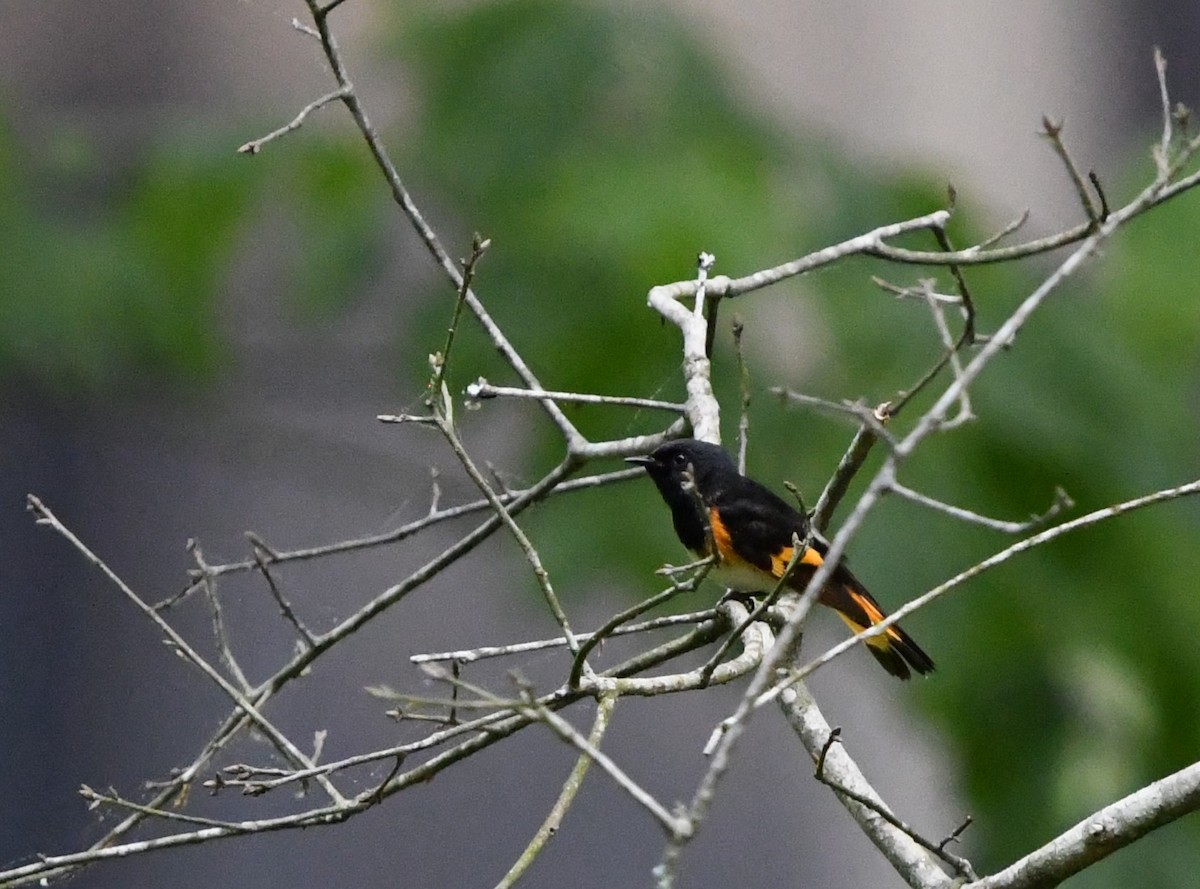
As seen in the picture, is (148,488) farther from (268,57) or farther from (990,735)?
(990,735)

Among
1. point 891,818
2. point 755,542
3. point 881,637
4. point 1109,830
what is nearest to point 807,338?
point 755,542

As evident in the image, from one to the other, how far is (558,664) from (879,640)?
408 cm

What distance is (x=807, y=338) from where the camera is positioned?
4922 mm

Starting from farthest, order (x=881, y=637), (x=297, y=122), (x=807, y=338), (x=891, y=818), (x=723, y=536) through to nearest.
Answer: (x=807, y=338), (x=723, y=536), (x=881, y=637), (x=297, y=122), (x=891, y=818)

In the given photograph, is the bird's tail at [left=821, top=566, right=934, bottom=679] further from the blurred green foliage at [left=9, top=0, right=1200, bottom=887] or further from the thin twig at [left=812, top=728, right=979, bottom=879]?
the thin twig at [left=812, top=728, right=979, bottom=879]

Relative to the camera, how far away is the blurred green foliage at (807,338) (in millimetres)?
4570

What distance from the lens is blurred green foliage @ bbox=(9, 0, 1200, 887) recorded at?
4570 millimetres

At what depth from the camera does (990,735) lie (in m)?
4.77

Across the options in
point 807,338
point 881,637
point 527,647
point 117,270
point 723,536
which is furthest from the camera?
point 117,270

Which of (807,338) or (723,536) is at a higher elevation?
(807,338)

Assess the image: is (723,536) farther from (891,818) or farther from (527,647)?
(891,818)

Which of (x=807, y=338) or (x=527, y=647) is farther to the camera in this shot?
(x=807, y=338)

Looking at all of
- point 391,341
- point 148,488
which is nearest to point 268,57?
point 148,488

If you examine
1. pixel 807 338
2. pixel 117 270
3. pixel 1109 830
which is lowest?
pixel 1109 830
